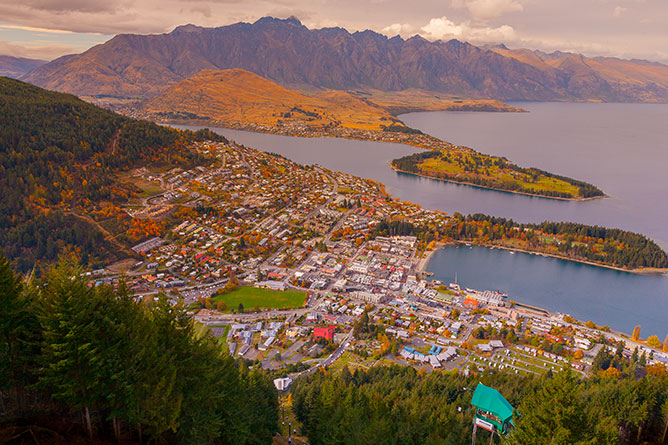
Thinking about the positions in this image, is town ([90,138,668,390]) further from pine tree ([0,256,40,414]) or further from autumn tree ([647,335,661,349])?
pine tree ([0,256,40,414])

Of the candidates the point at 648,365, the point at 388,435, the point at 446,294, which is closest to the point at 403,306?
the point at 446,294

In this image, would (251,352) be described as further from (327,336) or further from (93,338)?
(93,338)

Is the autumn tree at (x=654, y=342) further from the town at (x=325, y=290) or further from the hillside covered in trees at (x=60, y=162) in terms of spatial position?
the hillside covered in trees at (x=60, y=162)

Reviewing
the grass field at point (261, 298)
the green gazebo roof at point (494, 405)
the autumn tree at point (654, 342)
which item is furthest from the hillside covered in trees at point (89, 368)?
the autumn tree at point (654, 342)

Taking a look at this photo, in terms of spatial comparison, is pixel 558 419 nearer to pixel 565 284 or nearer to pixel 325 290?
pixel 325 290

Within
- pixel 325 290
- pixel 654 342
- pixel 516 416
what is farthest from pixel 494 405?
pixel 654 342

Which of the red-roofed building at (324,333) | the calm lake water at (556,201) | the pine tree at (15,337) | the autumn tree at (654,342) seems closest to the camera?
the pine tree at (15,337)

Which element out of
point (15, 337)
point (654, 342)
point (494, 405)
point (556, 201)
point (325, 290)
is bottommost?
point (654, 342)
